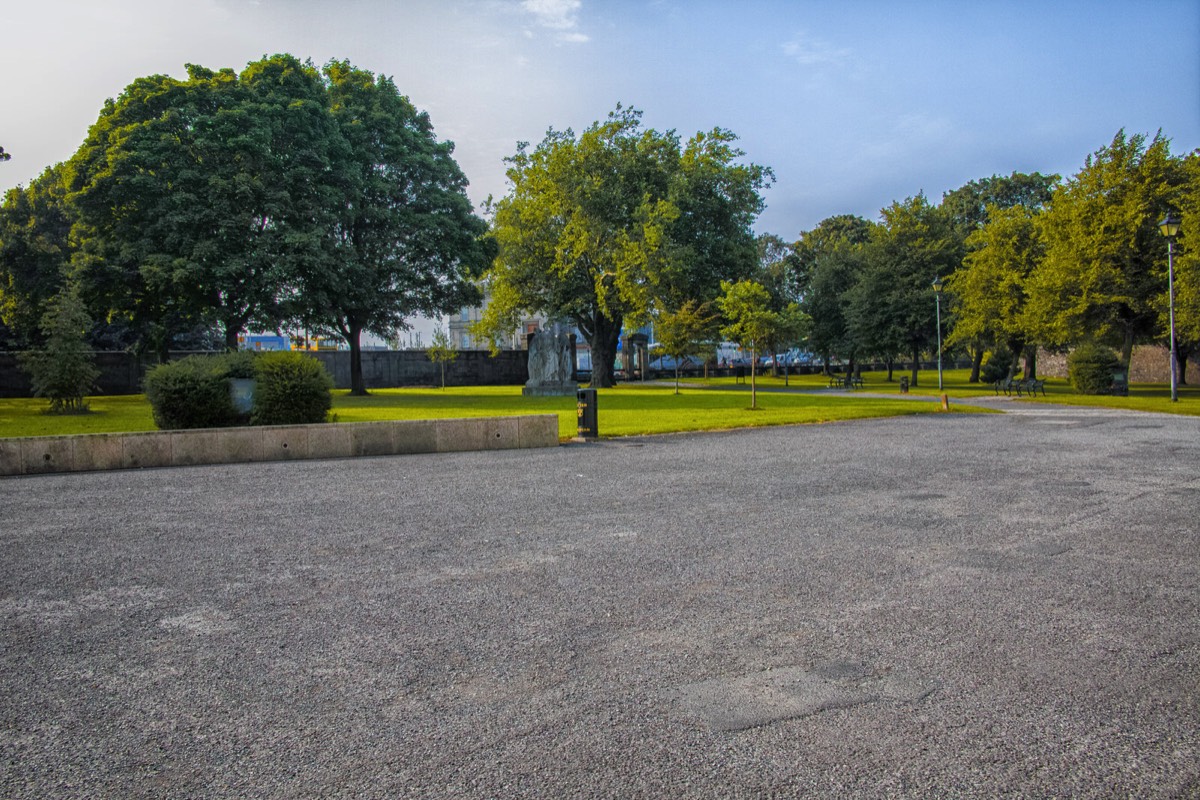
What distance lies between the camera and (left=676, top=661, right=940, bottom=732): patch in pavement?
3.21 m

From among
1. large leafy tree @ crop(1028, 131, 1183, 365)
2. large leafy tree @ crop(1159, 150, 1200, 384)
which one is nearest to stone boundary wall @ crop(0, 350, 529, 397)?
large leafy tree @ crop(1028, 131, 1183, 365)

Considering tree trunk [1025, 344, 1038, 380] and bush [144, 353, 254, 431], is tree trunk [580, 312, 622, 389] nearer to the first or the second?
tree trunk [1025, 344, 1038, 380]

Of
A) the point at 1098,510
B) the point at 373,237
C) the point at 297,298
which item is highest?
the point at 373,237

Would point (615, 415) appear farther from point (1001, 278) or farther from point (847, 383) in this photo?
point (1001, 278)

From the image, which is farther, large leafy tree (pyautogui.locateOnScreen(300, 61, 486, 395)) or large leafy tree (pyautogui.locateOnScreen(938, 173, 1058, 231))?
large leafy tree (pyautogui.locateOnScreen(938, 173, 1058, 231))

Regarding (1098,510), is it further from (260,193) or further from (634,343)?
(634,343)

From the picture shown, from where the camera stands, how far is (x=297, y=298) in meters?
28.2

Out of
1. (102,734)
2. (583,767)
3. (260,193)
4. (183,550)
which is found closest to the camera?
(583,767)

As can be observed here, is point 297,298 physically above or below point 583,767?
above

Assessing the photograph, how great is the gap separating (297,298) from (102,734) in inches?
1067

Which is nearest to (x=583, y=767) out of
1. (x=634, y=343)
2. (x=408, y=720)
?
(x=408, y=720)

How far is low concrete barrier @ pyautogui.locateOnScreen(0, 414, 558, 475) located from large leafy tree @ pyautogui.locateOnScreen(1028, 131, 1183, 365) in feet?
91.1

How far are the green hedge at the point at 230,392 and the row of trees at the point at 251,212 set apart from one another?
A: 12.4 metres

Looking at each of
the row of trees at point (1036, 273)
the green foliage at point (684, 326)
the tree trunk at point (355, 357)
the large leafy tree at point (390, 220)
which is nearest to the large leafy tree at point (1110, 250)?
the row of trees at point (1036, 273)
